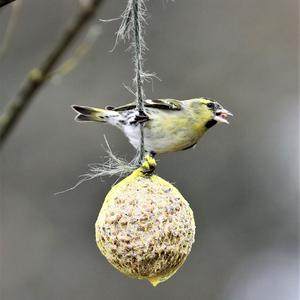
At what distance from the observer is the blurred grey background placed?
8.52 m

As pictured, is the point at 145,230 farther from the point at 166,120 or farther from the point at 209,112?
the point at 209,112

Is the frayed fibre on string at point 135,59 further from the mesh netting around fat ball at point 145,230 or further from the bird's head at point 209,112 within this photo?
the bird's head at point 209,112

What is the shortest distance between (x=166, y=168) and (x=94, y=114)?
177 inches

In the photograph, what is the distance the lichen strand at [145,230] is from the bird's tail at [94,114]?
111cm

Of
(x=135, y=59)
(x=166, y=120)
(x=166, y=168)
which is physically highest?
(x=166, y=168)

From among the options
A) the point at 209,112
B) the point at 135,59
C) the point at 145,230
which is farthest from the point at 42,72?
the point at 209,112

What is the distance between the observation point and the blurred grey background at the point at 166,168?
8523 mm

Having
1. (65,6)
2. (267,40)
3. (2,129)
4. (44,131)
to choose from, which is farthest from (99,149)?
(2,129)

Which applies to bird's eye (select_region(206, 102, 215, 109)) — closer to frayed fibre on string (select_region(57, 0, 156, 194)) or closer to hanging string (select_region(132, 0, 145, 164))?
frayed fibre on string (select_region(57, 0, 156, 194))

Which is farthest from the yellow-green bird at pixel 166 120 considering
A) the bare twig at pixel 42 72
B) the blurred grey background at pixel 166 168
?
the blurred grey background at pixel 166 168

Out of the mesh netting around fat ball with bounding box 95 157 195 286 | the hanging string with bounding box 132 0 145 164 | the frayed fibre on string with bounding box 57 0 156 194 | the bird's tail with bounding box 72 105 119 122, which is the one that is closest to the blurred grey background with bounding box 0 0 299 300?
the bird's tail with bounding box 72 105 119 122

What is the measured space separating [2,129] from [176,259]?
91cm

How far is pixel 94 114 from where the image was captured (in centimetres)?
412

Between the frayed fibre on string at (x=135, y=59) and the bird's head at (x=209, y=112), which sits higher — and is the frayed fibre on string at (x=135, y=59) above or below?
below
